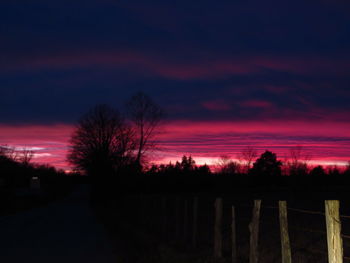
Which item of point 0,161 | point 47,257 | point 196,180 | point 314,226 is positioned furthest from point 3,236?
point 0,161

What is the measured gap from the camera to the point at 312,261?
11.7m

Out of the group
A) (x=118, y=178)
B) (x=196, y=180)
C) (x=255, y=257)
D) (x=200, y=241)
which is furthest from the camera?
(x=196, y=180)

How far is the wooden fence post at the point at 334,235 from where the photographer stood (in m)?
7.00

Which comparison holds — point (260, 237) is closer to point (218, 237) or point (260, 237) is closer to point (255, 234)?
point (218, 237)

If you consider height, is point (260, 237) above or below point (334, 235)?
below

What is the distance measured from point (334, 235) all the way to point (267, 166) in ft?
257

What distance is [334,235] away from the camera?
711cm

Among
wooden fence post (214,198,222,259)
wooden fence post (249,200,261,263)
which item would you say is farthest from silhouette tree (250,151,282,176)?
wooden fence post (249,200,261,263)

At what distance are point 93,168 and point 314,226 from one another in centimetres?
3886

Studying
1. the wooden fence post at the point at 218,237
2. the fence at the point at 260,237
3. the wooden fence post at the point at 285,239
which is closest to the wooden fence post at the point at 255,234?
the fence at the point at 260,237

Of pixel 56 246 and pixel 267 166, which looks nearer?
pixel 56 246

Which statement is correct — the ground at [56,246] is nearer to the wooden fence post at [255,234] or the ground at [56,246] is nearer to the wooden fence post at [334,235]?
the wooden fence post at [255,234]

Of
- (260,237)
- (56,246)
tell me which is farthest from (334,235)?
(56,246)

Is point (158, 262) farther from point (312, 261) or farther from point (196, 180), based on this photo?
point (196, 180)
